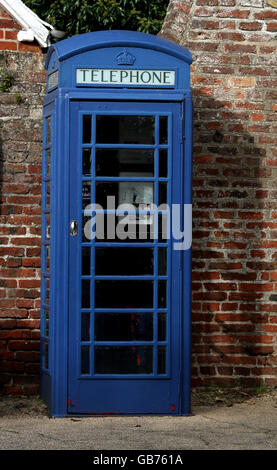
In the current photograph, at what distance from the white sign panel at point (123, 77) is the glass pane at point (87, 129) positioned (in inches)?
11.0

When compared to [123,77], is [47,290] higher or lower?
lower

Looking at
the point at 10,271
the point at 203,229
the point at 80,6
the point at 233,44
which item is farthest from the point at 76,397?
the point at 80,6

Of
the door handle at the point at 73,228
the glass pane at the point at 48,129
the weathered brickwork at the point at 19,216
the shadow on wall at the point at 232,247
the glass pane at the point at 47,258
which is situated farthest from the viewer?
the shadow on wall at the point at 232,247

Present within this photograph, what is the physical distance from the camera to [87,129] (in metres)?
7.31

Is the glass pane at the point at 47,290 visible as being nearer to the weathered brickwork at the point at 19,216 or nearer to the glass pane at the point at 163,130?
the weathered brickwork at the point at 19,216

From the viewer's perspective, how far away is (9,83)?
26.9ft

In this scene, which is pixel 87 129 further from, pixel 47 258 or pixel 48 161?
pixel 47 258

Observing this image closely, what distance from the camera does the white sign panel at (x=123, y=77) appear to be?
7344 millimetres

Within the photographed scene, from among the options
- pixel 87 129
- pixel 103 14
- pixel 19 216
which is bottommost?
pixel 19 216

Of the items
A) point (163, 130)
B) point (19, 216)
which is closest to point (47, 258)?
point (19, 216)

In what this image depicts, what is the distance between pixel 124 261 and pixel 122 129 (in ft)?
3.39

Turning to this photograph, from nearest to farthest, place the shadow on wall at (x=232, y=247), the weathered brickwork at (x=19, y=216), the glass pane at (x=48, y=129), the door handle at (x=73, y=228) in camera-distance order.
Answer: the door handle at (x=73, y=228), the glass pane at (x=48, y=129), the weathered brickwork at (x=19, y=216), the shadow on wall at (x=232, y=247)

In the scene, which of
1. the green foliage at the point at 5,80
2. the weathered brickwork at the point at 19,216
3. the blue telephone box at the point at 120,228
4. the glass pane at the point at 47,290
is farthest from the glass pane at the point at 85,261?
the green foliage at the point at 5,80
